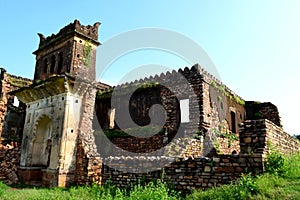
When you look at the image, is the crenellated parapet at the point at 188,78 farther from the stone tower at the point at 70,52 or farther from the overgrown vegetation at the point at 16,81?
the overgrown vegetation at the point at 16,81

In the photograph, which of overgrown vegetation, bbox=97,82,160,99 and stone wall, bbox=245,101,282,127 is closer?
overgrown vegetation, bbox=97,82,160,99

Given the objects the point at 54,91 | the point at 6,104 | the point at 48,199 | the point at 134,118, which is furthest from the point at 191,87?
the point at 6,104

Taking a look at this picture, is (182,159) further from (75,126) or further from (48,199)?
(75,126)

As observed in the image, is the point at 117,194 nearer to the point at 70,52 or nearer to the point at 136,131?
the point at 136,131

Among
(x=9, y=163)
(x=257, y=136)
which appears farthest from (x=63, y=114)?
(x=257, y=136)

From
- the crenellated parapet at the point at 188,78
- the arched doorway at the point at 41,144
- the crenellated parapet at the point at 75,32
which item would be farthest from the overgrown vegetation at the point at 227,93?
the arched doorway at the point at 41,144

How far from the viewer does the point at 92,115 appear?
1259 centimetres

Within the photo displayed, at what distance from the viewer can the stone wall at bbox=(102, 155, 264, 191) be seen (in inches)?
236

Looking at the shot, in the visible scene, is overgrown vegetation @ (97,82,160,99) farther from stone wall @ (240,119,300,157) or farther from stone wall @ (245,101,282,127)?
stone wall @ (245,101,282,127)

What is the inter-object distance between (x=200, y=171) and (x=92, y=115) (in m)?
7.57

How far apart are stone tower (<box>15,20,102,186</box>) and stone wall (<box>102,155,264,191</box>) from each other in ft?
10.1

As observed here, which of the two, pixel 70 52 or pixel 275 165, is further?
pixel 70 52

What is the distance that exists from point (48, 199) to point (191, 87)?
7.99 m

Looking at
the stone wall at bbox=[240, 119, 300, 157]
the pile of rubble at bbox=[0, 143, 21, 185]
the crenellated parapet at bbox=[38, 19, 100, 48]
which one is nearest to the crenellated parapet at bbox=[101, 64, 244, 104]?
the crenellated parapet at bbox=[38, 19, 100, 48]
